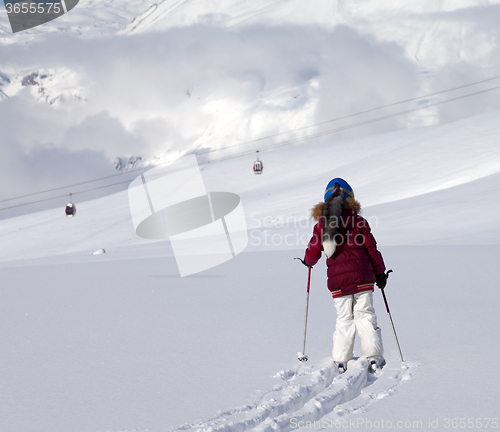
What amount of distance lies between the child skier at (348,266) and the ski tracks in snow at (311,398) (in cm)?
23

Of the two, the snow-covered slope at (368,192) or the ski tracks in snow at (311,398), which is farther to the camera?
the snow-covered slope at (368,192)

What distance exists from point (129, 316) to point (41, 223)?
44.6 metres

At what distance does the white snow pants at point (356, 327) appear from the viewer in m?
4.07

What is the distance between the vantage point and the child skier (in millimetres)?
4137

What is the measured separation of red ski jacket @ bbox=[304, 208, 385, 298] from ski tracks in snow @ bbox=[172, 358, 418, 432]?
634 millimetres

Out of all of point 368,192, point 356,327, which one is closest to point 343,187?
point 356,327

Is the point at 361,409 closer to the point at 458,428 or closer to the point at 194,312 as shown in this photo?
the point at 458,428

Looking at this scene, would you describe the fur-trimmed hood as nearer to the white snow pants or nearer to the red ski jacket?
the red ski jacket

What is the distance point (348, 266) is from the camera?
4242 millimetres

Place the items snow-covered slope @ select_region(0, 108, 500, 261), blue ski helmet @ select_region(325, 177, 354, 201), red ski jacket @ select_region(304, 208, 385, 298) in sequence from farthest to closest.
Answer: snow-covered slope @ select_region(0, 108, 500, 261)
blue ski helmet @ select_region(325, 177, 354, 201)
red ski jacket @ select_region(304, 208, 385, 298)

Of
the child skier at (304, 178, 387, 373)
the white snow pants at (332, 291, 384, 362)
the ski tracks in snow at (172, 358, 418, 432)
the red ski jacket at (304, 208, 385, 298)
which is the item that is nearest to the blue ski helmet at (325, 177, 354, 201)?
the child skier at (304, 178, 387, 373)

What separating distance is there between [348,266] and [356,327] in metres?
0.54

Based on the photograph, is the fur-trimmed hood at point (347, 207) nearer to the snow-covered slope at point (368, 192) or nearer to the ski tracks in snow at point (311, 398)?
the ski tracks in snow at point (311, 398)

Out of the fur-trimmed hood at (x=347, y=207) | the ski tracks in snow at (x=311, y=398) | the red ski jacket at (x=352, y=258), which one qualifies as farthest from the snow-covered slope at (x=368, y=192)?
the ski tracks in snow at (x=311, y=398)
